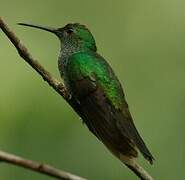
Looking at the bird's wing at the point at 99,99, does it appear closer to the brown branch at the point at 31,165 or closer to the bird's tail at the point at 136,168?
the bird's tail at the point at 136,168

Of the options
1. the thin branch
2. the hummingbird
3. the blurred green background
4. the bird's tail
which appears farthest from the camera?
the blurred green background

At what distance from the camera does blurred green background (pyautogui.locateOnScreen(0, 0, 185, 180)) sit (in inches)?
183

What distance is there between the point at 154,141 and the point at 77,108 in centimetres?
159

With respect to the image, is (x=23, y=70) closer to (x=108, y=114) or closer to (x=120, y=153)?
(x=108, y=114)

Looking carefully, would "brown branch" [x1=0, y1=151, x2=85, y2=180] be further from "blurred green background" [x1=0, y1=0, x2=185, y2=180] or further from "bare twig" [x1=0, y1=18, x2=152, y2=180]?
"blurred green background" [x1=0, y1=0, x2=185, y2=180]

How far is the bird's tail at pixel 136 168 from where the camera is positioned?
234cm

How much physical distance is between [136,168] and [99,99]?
112 cm

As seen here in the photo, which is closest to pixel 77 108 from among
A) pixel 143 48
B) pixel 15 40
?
pixel 15 40

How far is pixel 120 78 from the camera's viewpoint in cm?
533

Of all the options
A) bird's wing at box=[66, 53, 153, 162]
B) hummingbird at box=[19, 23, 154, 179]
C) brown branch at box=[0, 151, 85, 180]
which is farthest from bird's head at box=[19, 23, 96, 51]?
brown branch at box=[0, 151, 85, 180]

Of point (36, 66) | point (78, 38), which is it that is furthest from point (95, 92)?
point (36, 66)

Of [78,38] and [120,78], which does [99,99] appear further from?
[120,78]

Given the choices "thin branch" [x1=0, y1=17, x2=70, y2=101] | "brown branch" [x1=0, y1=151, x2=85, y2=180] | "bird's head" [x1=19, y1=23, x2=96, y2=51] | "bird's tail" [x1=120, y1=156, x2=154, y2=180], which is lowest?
"brown branch" [x1=0, y1=151, x2=85, y2=180]

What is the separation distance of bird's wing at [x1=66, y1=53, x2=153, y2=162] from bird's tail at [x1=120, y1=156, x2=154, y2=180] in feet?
1.29
